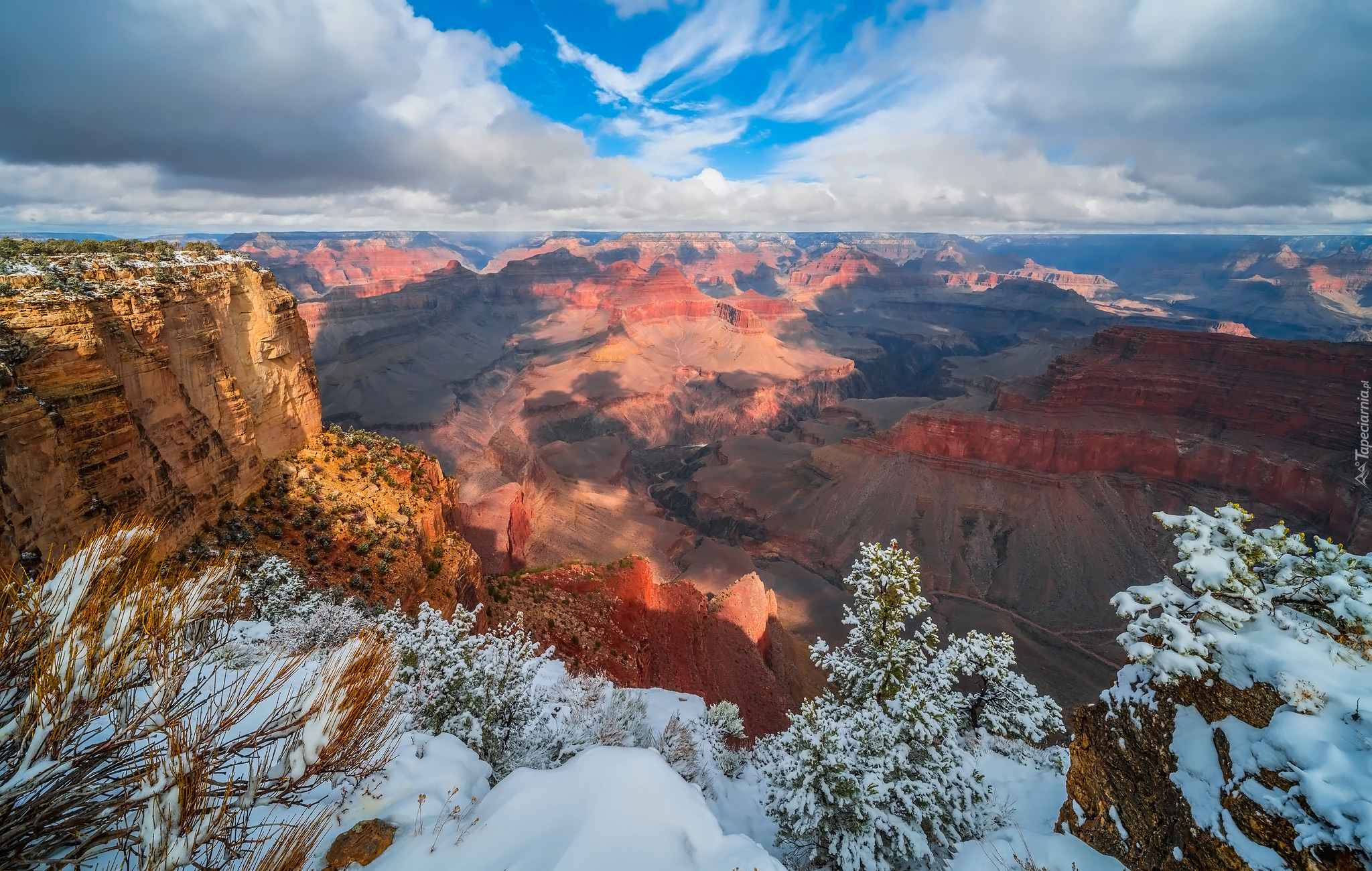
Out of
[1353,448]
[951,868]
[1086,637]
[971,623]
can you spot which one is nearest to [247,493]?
[951,868]

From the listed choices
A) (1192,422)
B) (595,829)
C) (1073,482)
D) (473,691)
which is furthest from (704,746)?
(1192,422)

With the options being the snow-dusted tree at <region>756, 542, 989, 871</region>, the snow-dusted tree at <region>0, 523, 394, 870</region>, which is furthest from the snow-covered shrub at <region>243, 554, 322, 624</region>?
the snow-dusted tree at <region>756, 542, 989, 871</region>

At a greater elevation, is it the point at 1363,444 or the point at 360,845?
the point at 360,845

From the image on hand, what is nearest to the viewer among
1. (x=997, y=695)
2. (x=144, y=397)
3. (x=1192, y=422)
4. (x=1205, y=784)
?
(x=1205, y=784)

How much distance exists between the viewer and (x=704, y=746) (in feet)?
56.7

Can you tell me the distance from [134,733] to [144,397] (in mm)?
16330

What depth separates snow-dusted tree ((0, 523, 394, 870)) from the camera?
11.9ft

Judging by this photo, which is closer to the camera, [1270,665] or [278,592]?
[1270,665]

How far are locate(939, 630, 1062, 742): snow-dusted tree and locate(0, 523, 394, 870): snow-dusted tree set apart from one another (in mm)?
14856

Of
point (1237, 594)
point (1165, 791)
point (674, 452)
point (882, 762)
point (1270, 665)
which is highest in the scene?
point (1237, 594)

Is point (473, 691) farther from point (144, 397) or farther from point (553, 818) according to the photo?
point (144, 397)

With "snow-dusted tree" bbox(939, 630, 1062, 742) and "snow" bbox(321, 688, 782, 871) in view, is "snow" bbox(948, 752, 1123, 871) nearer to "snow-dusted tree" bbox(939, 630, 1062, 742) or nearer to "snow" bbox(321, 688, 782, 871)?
"snow-dusted tree" bbox(939, 630, 1062, 742)

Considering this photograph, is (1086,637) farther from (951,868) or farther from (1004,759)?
(951,868)

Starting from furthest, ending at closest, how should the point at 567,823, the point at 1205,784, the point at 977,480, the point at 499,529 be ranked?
the point at 977,480 → the point at 499,529 → the point at 567,823 → the point at 1205,784
